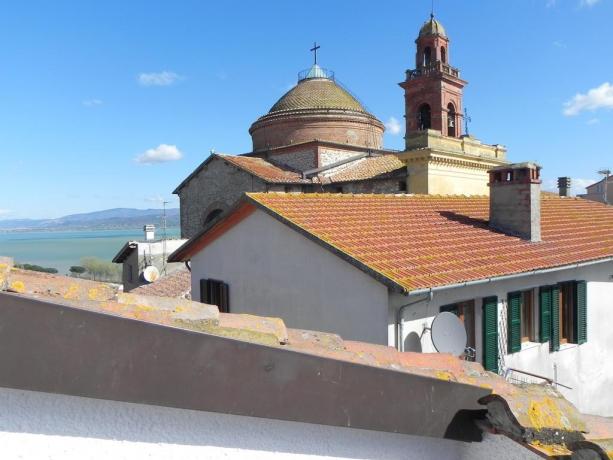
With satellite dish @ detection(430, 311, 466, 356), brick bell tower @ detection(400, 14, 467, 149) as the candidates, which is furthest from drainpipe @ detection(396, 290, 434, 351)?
brick bell tower @ detection(400, 14, 467, 149)

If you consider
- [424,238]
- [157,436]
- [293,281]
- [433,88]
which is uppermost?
[433,88]

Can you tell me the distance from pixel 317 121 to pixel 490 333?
24.8 meters

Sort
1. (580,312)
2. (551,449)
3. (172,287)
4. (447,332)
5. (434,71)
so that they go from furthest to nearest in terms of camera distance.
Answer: (434,71) → (172,287) → (580,312) → (447,332) → (551,449)

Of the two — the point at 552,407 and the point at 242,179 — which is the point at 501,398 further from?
the point at 242,179

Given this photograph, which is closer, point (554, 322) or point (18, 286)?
point (18, 286)

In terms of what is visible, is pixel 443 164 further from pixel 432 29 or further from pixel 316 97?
pixel 316 97

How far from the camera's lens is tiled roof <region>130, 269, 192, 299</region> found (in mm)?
17688

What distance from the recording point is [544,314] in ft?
29.8

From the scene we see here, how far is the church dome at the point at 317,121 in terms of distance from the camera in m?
31.1

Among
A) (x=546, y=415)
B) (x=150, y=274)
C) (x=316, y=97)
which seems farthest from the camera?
(x=316, y=97)

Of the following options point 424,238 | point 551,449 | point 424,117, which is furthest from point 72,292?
point 424,117

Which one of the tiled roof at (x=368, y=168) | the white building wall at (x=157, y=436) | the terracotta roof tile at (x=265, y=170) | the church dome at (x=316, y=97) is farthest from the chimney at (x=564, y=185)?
the white building wall at (x=157, y=436)

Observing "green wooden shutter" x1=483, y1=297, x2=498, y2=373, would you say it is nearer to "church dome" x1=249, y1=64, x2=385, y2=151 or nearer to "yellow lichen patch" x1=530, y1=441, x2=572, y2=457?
"yellow lichen patch" x1=530, y1=441, x2=572, y2=457

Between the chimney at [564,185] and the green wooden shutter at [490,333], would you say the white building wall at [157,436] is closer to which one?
the green wooden shutter at [490,333]
